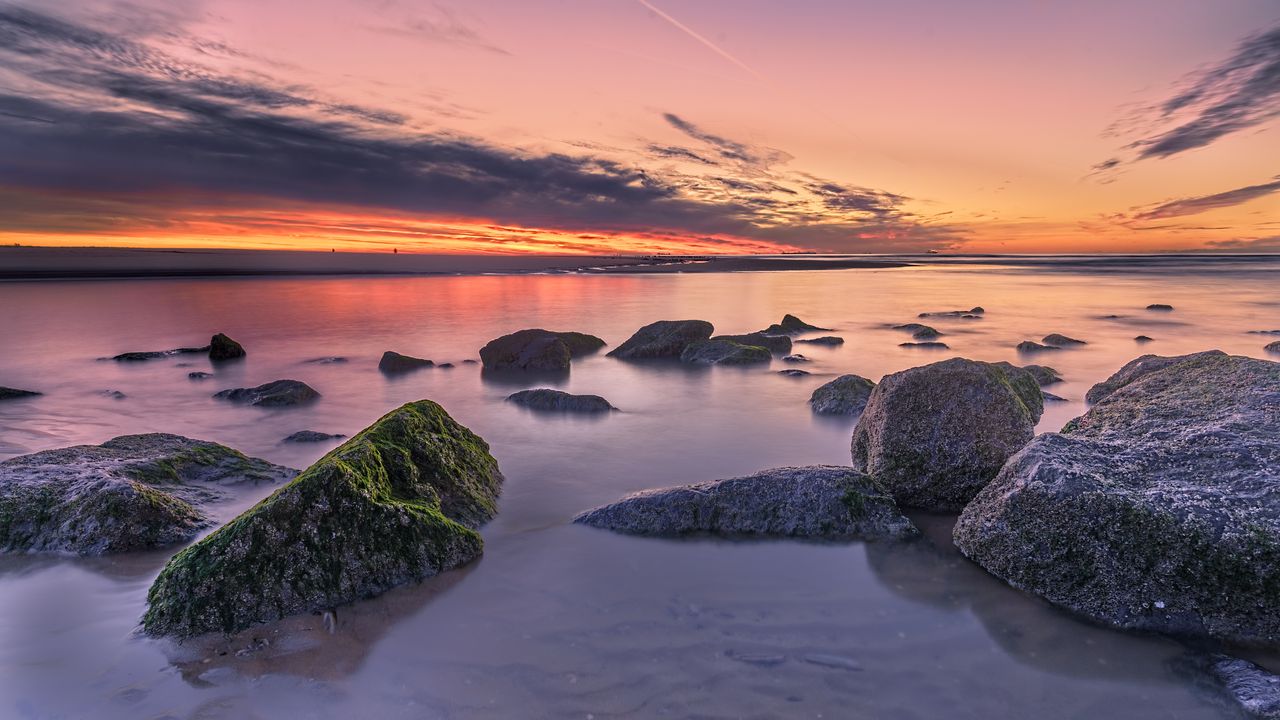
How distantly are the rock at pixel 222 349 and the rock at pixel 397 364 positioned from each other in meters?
4.53

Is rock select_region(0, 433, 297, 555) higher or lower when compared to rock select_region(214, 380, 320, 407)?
higher

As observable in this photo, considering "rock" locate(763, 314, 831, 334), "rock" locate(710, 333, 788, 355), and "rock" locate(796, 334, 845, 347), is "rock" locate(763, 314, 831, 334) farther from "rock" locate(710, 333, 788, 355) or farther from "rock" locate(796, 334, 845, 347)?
"rock" locate(710, 333, 788, 355)

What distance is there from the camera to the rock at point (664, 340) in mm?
16891

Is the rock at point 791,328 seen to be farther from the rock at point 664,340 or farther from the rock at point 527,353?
the rock at point 527,353

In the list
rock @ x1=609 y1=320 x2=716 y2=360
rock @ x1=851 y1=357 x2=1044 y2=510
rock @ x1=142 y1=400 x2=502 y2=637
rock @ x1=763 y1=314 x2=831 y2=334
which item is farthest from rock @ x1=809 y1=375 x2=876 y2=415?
rock @ x1=763 y1=314 x2=831 y2=334

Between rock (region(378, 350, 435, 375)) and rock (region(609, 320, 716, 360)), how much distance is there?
512 cm

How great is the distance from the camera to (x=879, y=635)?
4.30 metres

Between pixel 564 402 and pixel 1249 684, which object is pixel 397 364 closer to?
pixel 564 402

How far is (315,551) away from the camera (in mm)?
4570

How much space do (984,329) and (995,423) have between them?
19.8 metres

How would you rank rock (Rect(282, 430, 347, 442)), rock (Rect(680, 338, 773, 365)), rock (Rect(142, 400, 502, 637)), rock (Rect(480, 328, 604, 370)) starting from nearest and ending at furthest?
1. rock (Rect(142, 400, 502, 637))
2. rock (Rect(282, 430, 347, 442))
3. rock (Rect(480, 328, 604, 370))
4. rock (Rect(680, 338, 773, 365))

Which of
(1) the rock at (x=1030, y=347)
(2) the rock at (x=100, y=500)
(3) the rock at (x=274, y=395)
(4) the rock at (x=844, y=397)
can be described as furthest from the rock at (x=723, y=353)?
(2) the rock at (x=100, y=500)

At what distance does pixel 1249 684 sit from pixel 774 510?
319 centimetres

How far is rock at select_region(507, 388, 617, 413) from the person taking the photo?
11.0 meters
